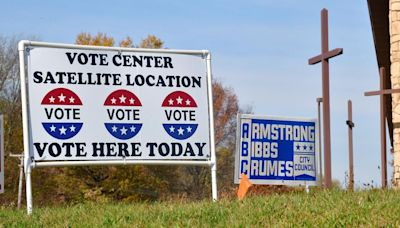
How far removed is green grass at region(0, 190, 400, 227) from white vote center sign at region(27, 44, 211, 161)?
3.93 feet

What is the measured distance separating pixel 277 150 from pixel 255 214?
5.39 meters

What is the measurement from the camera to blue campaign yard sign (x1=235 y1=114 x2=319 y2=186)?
1455 cm

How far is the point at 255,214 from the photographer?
377 inches

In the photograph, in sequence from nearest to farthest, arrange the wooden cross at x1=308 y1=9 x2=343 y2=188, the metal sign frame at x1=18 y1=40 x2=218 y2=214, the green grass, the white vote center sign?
the green grass → the metal sign frame at x1=18 y1=40 x2=218 y2=214 → the white vote center sign → the wooden cross at x1=308 y1=9 x2=343 y2=188

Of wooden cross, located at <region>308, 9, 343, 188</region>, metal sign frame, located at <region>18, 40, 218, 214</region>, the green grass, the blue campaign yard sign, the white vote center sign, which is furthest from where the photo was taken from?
wooden cross, located at <region>308, 9, 343, 188</region>

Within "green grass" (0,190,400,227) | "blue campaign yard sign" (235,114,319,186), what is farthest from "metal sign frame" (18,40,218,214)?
"blue campaign yard sign" (235,114,319,186)

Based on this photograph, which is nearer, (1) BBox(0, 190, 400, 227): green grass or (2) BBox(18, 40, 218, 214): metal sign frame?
(1) BBox(0, 190, 400, 227): green grass

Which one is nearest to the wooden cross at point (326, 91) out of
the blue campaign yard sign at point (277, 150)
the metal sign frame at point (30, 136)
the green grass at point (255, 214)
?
the blue campaign yard sign at point (277, 150)

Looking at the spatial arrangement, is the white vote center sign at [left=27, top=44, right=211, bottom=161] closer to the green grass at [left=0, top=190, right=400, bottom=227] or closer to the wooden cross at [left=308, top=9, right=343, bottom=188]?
the green grass at [left=0, top=190, right=400, bottom=227]

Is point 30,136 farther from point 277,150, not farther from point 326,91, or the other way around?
point 326,91

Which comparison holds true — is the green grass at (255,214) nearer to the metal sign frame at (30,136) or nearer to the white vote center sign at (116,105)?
the metal sign frame at (30,136)

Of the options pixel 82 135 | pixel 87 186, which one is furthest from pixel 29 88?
pixel 87 186

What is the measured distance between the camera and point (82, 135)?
492 inches

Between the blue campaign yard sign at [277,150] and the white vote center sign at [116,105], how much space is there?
1300 mm
